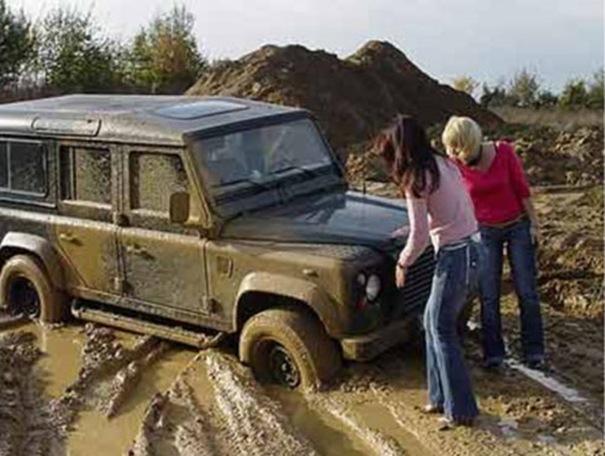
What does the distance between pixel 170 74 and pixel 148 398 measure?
2067cm

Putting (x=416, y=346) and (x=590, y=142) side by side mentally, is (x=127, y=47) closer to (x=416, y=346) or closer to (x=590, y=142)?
(x=590, y=142)

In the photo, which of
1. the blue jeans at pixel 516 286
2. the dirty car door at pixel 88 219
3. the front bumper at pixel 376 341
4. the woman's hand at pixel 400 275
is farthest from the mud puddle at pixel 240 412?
the woman's hand at pixel 400 275

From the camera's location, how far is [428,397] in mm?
6363

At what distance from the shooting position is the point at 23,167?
27.4ft

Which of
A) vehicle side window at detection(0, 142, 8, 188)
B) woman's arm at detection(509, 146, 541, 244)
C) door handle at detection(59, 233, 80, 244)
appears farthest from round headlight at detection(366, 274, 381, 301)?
vehicle side window at detection(0, 142, 8, 188)

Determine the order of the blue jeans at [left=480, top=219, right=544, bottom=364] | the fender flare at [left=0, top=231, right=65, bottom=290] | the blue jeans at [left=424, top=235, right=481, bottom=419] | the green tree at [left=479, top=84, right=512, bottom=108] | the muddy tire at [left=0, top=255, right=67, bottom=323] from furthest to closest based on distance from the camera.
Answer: the green tree at [left=479, top=84, right=512, bottom=108]
the muddy tire at [left=0, top=255, right=67, bottom=323]
the fender flare at [left=0, top=231, right=65, bottom=290]
the blue jeans at [left=480, top=219, right=544, bottom=364]
the blue jeans at [left=424, top=235, right=481, bottom=419]

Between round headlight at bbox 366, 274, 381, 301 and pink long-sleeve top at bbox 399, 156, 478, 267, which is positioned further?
round headlight at bbox 366, 274, 381, 301

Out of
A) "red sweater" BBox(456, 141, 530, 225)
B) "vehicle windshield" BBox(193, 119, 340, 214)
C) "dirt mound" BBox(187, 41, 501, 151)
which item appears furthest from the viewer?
"dirt mound" BBox(187, 41, 501, 151)

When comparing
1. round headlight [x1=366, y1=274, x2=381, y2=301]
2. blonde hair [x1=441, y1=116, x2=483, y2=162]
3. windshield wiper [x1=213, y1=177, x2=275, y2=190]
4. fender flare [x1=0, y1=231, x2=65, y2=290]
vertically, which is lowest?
fender flare [x1=0, y1=231, x2=65, y2=290]

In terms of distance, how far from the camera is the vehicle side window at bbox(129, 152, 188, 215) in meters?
7.18

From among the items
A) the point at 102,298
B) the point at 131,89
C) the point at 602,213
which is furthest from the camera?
the point at 131,89

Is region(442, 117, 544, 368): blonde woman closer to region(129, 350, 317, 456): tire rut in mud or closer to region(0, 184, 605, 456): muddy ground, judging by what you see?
region(0, 184, 605, 456): muddy ground

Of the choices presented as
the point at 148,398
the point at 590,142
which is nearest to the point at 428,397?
the point at 148,398

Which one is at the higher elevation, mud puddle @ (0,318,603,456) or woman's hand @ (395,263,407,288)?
woman's hand @ (395,263,407,288)
